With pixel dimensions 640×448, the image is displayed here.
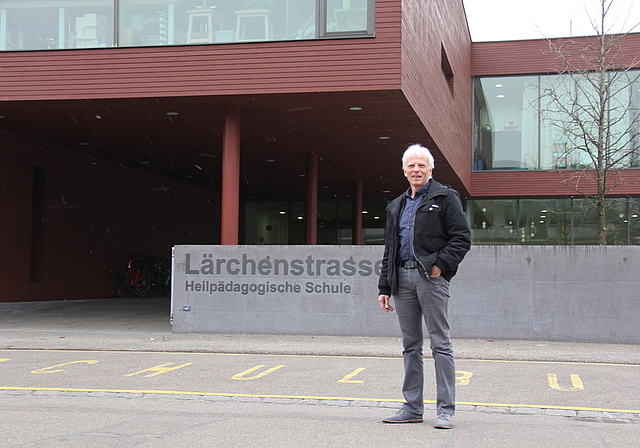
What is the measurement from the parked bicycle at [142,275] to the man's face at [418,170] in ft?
59.1

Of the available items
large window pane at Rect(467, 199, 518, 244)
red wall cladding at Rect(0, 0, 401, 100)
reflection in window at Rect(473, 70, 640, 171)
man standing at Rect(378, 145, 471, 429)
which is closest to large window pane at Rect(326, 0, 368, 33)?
red wall cladding at Rect(0, 0, 401, 100)

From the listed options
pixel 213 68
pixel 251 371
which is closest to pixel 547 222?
pixel 213 68

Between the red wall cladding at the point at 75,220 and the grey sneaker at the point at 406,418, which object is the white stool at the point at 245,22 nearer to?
the red wall cladding at the point at 75,220

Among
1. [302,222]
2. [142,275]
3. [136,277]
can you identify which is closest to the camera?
[136,277]

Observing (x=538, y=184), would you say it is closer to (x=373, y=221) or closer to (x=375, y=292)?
(x=373, y=221)

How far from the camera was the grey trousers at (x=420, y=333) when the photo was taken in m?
5.01

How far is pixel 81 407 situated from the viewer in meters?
5.99

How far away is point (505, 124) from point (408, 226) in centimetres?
2154

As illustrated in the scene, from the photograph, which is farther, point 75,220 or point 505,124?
point 505,124

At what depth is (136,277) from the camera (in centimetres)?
2217

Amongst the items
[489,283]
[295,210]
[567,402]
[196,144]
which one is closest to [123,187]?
[196,144]

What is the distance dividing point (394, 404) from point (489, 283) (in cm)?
604

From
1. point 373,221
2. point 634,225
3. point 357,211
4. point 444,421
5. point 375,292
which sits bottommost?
point 444,421

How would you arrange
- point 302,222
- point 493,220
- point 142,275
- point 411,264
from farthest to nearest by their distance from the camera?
point 302,222
point 493,220
point 142,275
point 411,264
